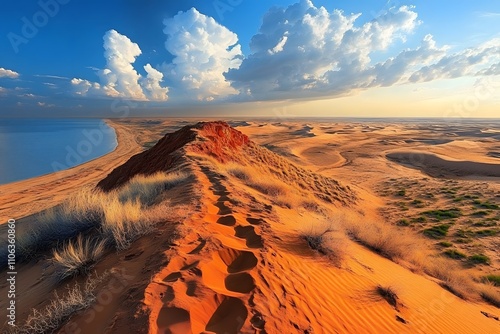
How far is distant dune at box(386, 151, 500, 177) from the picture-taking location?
81.3 ft

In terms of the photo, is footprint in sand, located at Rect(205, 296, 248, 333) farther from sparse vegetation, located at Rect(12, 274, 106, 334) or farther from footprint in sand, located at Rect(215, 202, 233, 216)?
footprint in sand, located at Rect(215, 202, 233, 216)

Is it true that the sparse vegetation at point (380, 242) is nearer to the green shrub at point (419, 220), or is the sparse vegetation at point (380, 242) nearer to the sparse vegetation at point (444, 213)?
the green shrub at point (419, 220)

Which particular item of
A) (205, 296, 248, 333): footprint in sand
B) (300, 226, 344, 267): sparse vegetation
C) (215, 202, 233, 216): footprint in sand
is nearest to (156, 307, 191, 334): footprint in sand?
(205, 296, 248, 333): footprint in sand

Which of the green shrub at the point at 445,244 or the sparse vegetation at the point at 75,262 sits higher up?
the sparse vegetation at the point at 75,262

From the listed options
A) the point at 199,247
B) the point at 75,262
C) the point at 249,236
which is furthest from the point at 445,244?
the point at 75,262

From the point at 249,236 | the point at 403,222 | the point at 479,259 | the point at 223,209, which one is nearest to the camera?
the point at 249,236

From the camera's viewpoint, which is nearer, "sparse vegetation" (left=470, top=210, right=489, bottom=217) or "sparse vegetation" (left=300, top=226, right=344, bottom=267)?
"sparse vegetation" (left=300, top=226, right=344, bottom=267)

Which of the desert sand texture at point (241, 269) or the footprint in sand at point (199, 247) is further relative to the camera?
the footprint in sand at point (199, 247)

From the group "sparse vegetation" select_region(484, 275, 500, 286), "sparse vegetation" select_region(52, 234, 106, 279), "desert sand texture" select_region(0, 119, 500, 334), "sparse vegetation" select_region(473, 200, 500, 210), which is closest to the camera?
"desert sand texture" select_region(0, 119, 500, 334)

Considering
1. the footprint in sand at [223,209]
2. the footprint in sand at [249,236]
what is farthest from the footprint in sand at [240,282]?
the footprint in sand at [223,209]

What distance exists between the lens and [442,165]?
29.0 metres

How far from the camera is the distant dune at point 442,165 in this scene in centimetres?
2478

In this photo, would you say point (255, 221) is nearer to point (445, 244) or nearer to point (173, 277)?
point (173, 277)

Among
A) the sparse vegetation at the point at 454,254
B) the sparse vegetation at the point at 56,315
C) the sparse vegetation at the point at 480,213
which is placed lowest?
the sparse vegetation at the point at 480,213
